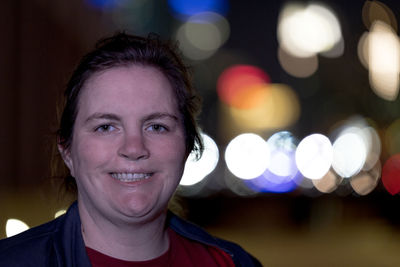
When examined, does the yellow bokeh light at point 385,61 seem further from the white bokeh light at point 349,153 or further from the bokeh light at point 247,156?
the bokeh light at point 247,156

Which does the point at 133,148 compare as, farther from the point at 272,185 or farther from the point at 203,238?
the point at 272,185

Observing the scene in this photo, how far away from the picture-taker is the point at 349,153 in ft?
138

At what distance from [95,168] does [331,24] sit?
43.7 metres

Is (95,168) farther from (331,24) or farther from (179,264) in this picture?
(331,24)

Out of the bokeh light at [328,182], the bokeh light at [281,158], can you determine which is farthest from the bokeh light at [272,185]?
the bokeh light at [328,182]

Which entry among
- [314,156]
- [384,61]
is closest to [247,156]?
[314,156]

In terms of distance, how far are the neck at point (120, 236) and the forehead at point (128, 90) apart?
39 centimetres

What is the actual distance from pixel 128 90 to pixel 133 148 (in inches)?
8.3

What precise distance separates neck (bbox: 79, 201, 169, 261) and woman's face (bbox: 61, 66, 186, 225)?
40 millimetres

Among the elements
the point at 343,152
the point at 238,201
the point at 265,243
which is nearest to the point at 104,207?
the point at 265,243

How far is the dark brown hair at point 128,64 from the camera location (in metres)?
2.66

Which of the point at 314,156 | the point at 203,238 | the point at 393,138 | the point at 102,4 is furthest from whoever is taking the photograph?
the point at 314,156

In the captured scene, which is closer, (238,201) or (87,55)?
(87,55)

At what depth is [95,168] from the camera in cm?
254
